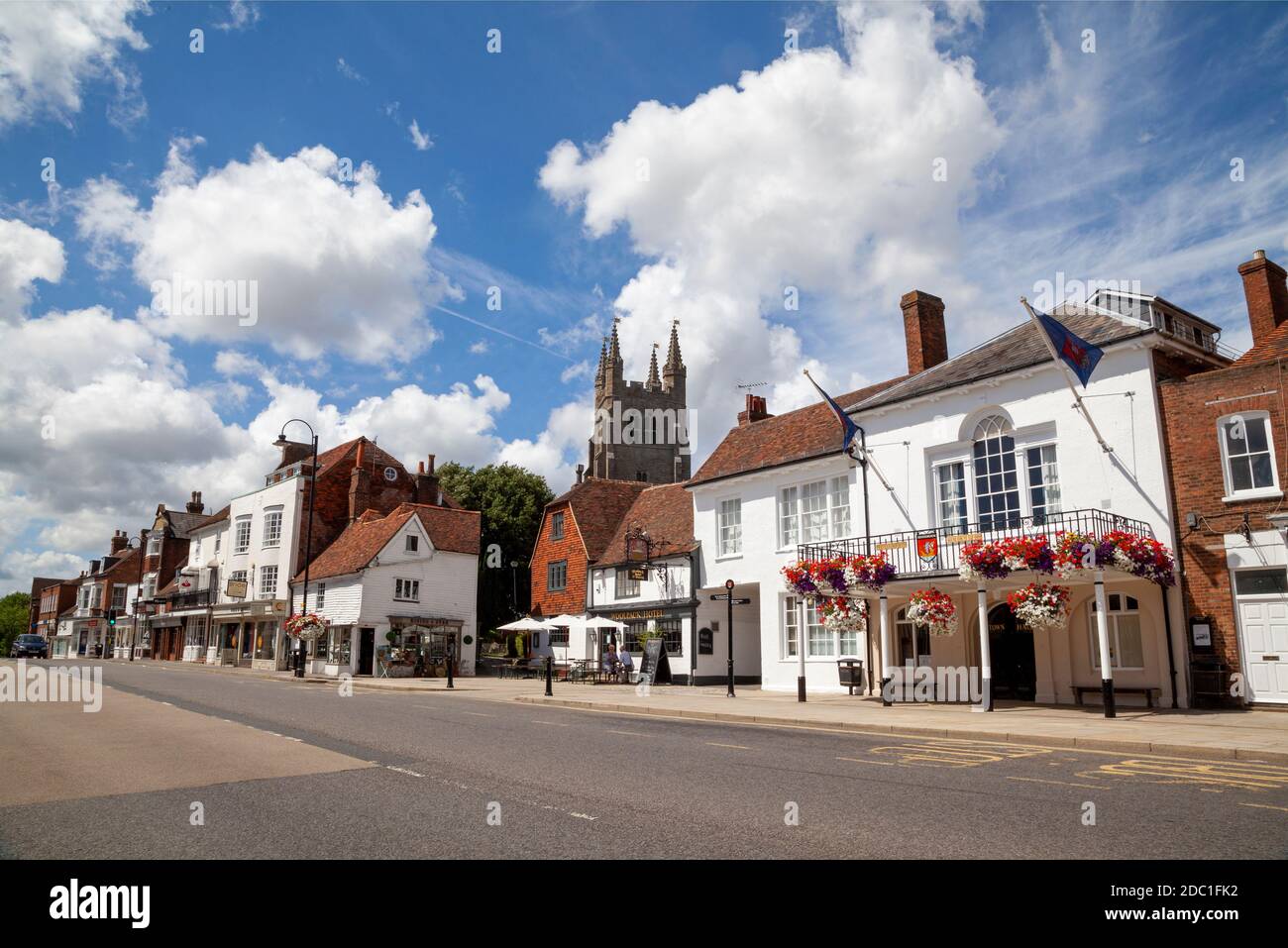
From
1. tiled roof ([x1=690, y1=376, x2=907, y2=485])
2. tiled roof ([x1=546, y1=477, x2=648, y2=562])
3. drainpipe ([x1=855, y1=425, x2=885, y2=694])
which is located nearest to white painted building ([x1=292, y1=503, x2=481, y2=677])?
tiled roof ([x1=546, y1=477, x2=648, y2=562])

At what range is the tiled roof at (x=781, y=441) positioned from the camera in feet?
89.5

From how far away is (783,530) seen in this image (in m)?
27.9

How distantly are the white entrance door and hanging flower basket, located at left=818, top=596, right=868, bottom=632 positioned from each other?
7.89m

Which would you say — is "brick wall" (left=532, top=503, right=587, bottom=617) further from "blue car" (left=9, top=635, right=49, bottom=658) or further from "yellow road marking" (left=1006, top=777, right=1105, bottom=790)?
"blue car" (left=9, top=635, right=49, bottom=658)

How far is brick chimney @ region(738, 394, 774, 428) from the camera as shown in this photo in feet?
109

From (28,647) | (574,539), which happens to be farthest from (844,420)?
(28,647)

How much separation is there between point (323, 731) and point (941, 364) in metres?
18.6

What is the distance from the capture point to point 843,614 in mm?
21297

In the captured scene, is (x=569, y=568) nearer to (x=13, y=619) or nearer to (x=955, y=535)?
(x=955, y=535)

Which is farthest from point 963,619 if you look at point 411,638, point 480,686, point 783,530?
point 411,638
